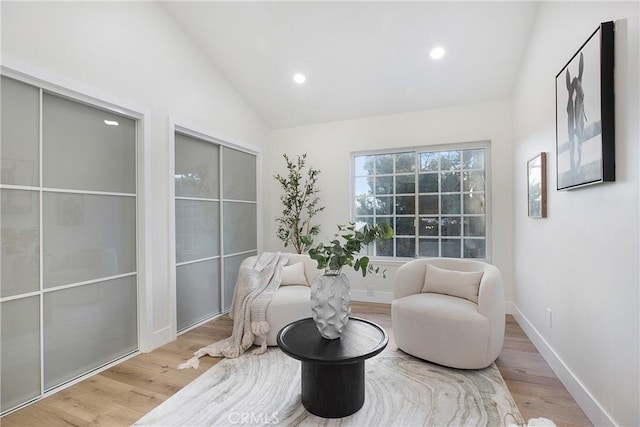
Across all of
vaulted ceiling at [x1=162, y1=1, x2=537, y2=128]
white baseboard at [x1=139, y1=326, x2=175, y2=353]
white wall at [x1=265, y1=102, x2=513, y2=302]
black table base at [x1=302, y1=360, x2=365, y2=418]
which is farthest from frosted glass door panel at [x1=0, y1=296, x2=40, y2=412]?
white wall at [x1=265, y1=102, x2=513, y2=302]

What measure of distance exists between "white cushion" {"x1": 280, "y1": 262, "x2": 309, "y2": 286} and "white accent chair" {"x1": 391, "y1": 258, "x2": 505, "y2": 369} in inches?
40.9

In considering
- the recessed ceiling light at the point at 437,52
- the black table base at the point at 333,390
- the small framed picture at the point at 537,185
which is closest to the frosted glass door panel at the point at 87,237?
the black table base at the point at 333,390

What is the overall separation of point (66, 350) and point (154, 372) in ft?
2.01

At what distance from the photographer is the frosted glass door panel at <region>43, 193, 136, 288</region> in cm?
216

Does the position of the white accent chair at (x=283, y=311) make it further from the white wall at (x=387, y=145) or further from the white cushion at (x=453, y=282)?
the white wall at (x=387, y=145)

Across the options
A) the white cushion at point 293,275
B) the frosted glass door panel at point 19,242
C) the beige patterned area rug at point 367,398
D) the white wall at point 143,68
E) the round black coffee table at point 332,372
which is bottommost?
the beige patterned area rug at point 367,398

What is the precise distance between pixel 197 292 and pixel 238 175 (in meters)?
1.55

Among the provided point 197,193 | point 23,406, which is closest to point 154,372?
point 23,406

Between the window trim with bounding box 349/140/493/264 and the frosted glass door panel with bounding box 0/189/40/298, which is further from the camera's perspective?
the window trim with bounding box 349/140/493/264

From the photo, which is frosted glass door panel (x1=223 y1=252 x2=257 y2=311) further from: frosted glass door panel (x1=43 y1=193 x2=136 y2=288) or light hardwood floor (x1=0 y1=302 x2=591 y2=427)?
frosted glass door panel (x1=43 y1=193 x2=136 y2=288)

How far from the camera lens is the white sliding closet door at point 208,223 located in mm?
3248

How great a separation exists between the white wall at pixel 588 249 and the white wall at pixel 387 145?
2.30 ft

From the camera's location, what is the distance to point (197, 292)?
3.46m

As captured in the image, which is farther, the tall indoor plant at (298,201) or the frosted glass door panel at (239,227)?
the tall indoor plant at (298,201)
